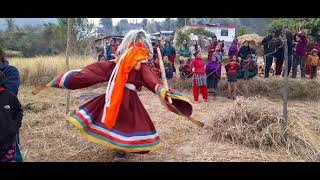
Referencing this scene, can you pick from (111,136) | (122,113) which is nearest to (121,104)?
(122,113)

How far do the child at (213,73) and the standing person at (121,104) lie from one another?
6.32 meters

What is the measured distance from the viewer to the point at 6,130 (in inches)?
153

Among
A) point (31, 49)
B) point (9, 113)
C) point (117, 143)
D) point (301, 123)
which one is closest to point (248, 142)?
point (301, 123)

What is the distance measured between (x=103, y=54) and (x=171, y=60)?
112 inches

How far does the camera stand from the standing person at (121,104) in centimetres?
456

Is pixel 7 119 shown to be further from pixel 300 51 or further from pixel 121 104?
pixel 300 51

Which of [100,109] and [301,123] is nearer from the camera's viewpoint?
[100,109]

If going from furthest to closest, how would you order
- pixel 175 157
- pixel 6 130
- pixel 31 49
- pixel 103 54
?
pixel 31 49 → pixel 103 54 → pixel 175 157 → pixel 6 130

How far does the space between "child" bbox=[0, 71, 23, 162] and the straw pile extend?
3195 mm

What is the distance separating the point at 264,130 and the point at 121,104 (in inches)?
95.0

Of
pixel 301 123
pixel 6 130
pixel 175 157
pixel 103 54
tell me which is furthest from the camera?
pixel 103 54

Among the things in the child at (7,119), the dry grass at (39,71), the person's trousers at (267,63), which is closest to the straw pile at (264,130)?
the child at (7,119)

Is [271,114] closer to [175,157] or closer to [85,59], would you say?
[175,157]

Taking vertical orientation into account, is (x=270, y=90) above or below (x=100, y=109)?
below
